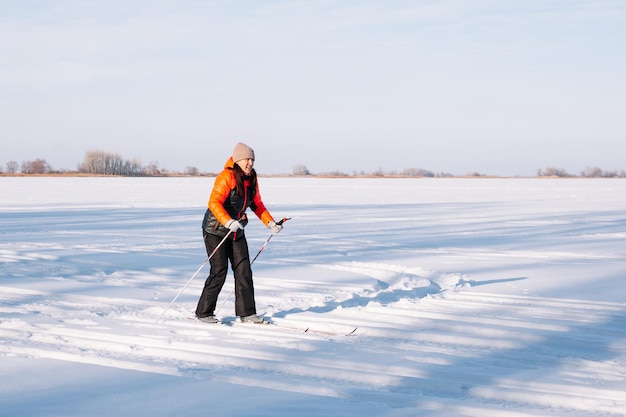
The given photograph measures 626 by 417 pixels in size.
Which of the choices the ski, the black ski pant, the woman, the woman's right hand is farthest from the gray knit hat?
the ski

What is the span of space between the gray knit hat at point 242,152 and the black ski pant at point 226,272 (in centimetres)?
74

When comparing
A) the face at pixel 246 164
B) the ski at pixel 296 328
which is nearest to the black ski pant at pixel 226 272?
the ski at pixel 296 328

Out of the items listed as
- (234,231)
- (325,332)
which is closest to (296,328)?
(325,332)

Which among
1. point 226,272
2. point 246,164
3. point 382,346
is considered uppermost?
point 246,164

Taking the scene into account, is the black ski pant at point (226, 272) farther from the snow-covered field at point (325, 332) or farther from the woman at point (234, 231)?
the snow-covered field at point (325, 332)

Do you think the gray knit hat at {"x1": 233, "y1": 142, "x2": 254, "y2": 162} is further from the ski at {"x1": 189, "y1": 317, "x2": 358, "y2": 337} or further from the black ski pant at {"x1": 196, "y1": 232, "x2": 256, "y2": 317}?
the ski at {"x1": 189, "y1": 317, "x2": 358, "y2": 337}

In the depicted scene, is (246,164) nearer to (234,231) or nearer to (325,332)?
(234,231)

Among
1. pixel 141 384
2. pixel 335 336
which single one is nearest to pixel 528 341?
pixel 335 336

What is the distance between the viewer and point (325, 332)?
5.66 meters

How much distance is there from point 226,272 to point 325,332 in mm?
1023

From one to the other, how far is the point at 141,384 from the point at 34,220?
13723 millimetres

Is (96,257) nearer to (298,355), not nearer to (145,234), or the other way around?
(145,234)

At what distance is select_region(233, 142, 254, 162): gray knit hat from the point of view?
5.79 metres

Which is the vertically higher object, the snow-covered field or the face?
the face
